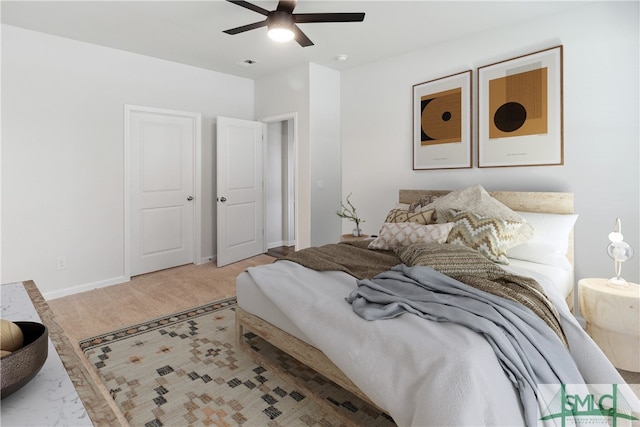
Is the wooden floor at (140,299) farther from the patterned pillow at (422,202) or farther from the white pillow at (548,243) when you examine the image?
the white pillow at (548,243)

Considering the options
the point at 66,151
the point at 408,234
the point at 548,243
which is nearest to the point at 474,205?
the point at 548,243

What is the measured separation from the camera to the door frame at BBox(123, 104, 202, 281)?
4.04 m

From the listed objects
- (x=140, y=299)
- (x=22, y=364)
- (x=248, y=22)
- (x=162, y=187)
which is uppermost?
(x=248, y=22)

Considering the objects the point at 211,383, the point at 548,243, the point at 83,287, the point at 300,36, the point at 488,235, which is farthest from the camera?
the point at 83,287

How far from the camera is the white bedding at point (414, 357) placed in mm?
1194

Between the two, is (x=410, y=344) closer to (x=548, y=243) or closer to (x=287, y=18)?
(x=548, y=243)

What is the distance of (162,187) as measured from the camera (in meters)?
4.43

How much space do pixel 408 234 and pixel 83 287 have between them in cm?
348

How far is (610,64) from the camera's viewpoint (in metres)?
2.70

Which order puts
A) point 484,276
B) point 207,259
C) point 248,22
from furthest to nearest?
point 207,259 < point 248,22 < point 484,276

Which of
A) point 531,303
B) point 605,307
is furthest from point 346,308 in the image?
point 605,307

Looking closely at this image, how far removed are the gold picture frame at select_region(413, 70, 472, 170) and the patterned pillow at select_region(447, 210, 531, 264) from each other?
42.6 inches

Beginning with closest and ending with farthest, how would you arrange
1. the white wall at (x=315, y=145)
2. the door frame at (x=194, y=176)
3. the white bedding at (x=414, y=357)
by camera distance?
the white bedding at (x=414, y=357) → the door frame at (x=194, y=176) → the white wall at (x=315, y=145)

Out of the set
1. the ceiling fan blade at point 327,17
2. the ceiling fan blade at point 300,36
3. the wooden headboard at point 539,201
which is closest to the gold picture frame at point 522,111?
the wooden headboard at point 539,201
